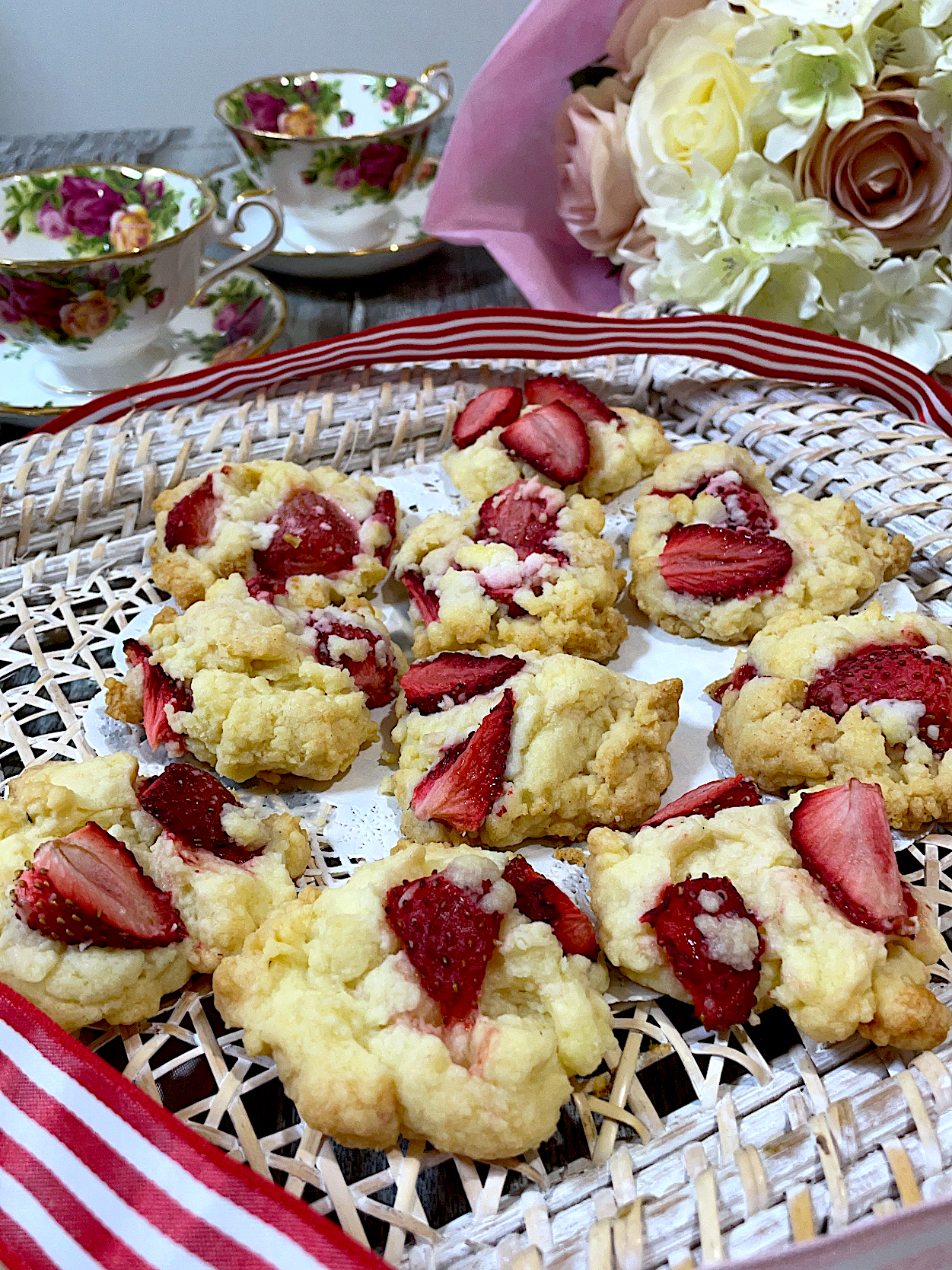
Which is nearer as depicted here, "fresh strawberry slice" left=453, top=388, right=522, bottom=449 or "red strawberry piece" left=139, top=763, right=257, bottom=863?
"red strawberry piece" left=139, top=763, right=257, bottom=863

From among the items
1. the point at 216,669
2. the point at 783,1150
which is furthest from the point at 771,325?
the point at 783,1150

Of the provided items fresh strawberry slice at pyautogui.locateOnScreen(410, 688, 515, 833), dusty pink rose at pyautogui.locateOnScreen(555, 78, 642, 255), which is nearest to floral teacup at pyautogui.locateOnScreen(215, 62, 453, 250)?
dusty pink rose at pyautogui.locateOnScreen(555, 78, 642, 255)

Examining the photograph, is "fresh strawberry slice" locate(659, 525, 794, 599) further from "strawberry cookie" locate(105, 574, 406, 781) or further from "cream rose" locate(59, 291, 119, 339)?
"cream rose" locate(59, 291, 119, 339)

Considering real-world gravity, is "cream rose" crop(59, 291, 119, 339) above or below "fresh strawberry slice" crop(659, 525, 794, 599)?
above

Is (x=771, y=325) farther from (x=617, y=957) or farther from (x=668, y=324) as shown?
(x=617, y=957)

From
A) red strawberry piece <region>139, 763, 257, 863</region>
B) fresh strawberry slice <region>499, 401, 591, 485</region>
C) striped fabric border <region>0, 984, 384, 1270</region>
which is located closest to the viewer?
striped fabric border <region>0, 984, 384, 1270</region>

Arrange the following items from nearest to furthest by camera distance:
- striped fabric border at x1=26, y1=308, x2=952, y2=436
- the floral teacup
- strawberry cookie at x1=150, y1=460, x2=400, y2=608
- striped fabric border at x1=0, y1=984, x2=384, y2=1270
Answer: striped fabric border at x1=0, y1=984, x2=384, y2=1270
strawberry cookie at x1=150, y1=460, x2=400, y2=608
striped fabric border at x1=26, y1=308, x2=952, y2=436
the floral teacup

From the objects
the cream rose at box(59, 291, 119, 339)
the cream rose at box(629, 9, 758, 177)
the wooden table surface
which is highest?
the cream rose at box(629, 9, 758, 177)

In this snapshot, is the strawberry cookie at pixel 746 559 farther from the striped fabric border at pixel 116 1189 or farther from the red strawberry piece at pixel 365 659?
the striped fabric border at pixel 116 1189
